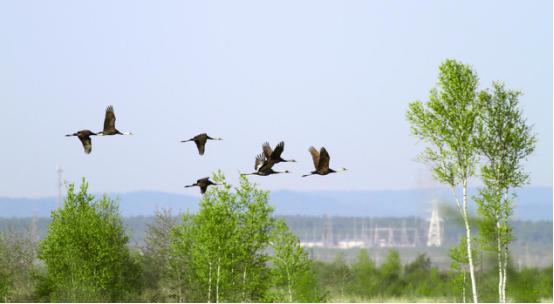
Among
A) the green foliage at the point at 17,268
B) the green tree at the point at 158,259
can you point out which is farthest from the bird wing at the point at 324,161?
the green tree at the point at 158,259

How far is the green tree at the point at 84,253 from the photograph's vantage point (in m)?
51.4

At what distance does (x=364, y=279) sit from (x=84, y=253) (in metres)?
38.0

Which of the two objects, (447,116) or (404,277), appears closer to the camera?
(447,116)

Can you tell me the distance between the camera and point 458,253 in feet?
176

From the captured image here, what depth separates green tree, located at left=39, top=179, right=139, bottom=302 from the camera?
169ft

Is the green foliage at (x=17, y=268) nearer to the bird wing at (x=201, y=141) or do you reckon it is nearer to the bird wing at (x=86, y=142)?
the bird wing at (x=86, y=142)

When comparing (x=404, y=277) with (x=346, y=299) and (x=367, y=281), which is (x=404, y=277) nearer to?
(x=367, y=281)

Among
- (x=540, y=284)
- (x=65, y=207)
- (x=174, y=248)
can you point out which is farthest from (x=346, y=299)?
(x=65, y=207)

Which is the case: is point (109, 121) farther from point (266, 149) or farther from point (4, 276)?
point (4, 276)

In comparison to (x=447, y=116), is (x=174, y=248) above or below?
below

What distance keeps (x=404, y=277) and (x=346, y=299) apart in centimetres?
1725

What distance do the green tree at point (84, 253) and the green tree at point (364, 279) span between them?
29371 mm

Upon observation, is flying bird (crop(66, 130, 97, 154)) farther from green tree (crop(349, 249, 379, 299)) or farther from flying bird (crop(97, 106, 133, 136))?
green tree (crop(349, 249, 379, 299))

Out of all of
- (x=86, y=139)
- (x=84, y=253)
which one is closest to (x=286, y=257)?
(x=84, y=253)
